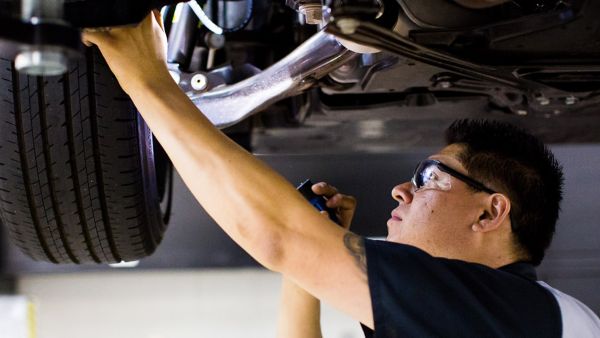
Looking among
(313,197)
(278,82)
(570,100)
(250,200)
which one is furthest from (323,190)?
(570,100)

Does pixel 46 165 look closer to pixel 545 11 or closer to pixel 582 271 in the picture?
pixel 545 11

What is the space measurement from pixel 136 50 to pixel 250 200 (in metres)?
0.26

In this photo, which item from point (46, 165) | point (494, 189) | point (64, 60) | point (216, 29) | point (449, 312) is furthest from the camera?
point (216, 29)

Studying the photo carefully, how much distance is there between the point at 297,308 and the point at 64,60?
0.88 metres

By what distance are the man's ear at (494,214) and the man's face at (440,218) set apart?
0.03ft

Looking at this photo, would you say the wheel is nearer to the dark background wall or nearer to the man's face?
the man's face

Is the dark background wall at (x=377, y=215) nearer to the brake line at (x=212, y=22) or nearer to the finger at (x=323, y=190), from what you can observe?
the brake line at (x=212, y=22)

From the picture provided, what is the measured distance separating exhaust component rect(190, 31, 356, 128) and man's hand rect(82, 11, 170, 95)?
0.42 meters

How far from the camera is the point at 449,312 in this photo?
1252mm

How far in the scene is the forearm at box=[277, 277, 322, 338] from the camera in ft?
5.77

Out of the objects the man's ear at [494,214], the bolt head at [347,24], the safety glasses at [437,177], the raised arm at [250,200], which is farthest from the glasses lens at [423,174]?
the bolt head at [347,24]

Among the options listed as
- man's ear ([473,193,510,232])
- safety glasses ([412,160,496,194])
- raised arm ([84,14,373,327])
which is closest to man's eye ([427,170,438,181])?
safety glasses ([412,160,496,194])

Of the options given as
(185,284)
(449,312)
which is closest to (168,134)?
(449,312)

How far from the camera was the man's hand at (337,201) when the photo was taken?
1.62 m
